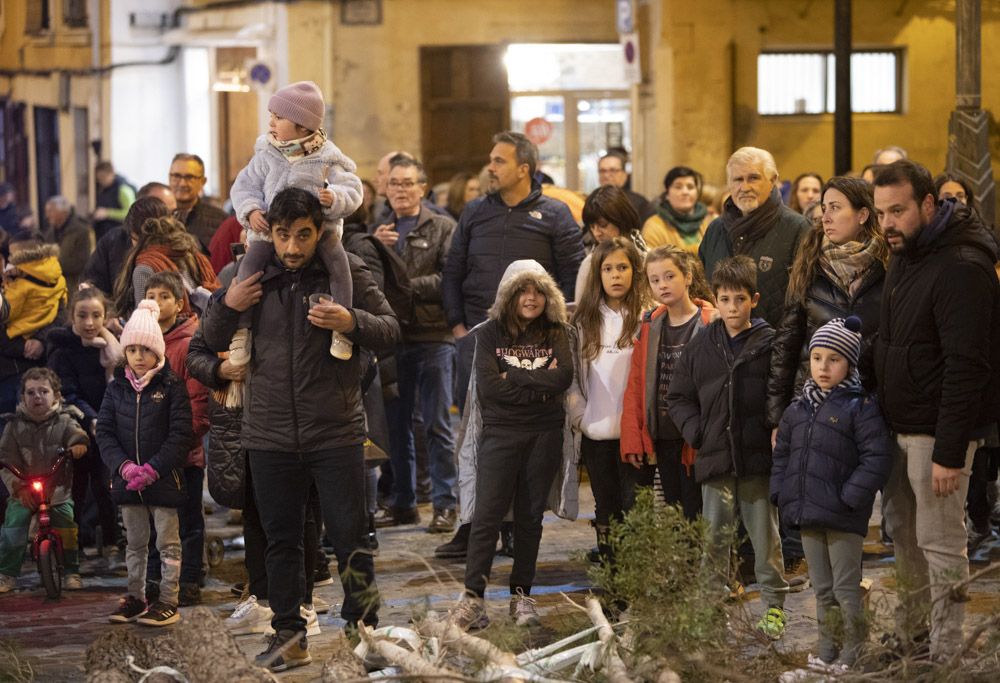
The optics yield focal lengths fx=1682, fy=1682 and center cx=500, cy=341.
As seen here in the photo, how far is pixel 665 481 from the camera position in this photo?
890 centimetres

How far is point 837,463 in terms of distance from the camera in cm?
744

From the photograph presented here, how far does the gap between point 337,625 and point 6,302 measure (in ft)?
11.9

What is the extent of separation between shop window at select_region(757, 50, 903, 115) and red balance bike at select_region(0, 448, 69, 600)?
1382 cm

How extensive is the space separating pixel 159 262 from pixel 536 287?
9.29 feet

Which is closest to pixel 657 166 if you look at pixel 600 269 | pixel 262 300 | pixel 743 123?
pixel 743 123

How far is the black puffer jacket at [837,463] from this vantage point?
736 centimetres

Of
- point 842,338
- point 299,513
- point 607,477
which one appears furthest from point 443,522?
point 842,338

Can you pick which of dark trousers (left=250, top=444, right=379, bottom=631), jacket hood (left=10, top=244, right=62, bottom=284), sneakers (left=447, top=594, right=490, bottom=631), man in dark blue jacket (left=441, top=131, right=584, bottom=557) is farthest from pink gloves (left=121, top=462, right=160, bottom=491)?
jacket hood (left=10, top=244, right=62, bottom=284)

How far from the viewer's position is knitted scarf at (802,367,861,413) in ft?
24.8

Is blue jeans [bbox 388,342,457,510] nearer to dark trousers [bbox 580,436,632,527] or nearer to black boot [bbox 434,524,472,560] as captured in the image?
black boot [bbox 434,524,472,560]

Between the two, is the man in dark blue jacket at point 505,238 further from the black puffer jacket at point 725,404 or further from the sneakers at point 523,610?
the black puffer jacket at point 725,404

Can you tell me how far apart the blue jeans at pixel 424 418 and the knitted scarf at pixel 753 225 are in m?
2.54

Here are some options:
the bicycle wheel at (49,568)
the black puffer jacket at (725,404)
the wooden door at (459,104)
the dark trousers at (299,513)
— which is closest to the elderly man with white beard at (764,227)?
the black puffer jacket at (725,404)

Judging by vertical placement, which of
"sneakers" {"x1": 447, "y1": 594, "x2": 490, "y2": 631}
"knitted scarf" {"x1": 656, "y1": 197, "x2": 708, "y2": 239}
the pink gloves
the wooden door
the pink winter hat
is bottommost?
"sneakers" {"x1": 447, "y1": 594, "x2": 490, "y2": 631}
